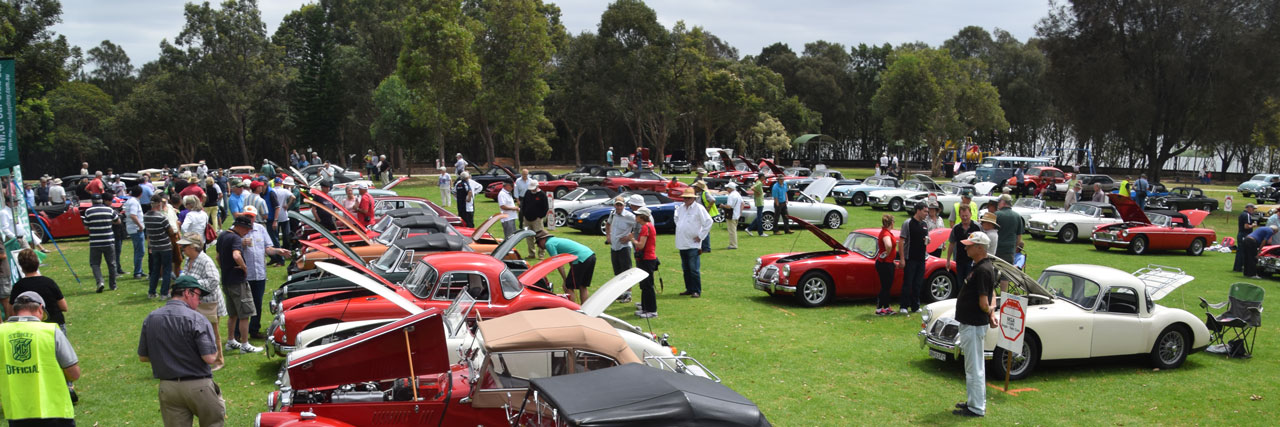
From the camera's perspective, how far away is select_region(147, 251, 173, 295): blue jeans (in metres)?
11.9

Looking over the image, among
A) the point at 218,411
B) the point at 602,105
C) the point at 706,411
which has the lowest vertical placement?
the point at 218,411

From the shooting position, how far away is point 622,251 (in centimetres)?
1178

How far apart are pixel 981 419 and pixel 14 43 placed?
38.4m

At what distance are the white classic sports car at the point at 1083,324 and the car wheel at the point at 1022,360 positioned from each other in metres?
0.01

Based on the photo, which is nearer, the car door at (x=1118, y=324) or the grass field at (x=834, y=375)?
the grass field at (x=834, y=375)

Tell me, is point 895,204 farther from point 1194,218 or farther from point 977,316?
point 977,316

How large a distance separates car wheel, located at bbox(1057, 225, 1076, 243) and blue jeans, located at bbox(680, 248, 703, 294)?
14763 millimetres

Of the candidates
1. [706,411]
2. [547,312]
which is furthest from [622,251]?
[706,411]

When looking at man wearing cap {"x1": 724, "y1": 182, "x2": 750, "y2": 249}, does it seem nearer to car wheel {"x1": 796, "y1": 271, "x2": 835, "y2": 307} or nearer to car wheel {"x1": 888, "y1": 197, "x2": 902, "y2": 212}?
car wheel {"x1": 796, "y1": 271, "x2": 835, "y2": 307}

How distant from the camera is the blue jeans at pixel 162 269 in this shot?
11.9 m

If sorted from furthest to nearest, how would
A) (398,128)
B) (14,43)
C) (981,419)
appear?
1. (398,128)
2. (14,43)
3. (981,419)

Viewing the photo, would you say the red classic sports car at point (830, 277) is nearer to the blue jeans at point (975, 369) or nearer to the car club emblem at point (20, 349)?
the blue jeans at point (975, 369)

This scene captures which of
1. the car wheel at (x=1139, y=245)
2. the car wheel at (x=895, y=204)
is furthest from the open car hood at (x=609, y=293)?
the car wheel at (x=895, y=204)

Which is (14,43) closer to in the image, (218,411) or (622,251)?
(622,251)
